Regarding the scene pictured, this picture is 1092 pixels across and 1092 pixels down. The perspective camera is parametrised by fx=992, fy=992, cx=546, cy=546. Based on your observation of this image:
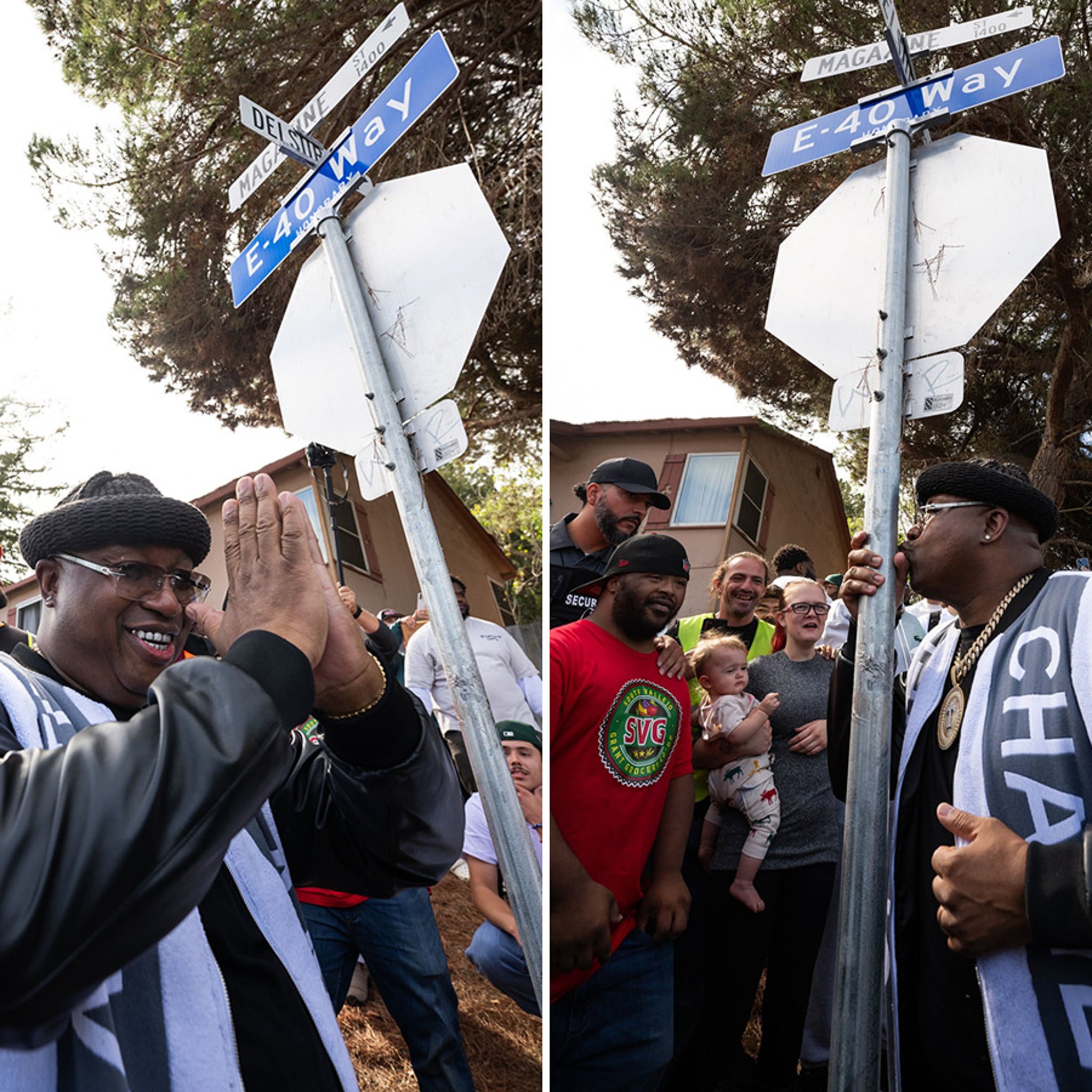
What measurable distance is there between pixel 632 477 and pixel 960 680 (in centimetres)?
61

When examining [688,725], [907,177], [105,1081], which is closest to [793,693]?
[688,725]

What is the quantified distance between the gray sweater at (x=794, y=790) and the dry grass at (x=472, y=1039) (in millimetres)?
514

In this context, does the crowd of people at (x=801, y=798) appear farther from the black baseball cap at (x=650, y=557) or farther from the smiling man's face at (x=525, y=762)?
the smiling man's face at (x=525, y=762)

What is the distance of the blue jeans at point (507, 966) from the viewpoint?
190cm

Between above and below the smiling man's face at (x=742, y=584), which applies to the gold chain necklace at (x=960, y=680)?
below

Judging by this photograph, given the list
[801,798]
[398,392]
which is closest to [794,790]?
[801,798]

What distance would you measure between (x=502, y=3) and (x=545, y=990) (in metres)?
2.14

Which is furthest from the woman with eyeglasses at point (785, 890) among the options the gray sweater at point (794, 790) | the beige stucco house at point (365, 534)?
the beige stucco house at point (365, 534)

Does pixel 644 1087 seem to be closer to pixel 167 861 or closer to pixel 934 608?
pixel 934 608

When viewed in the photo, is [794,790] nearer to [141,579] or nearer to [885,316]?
[885,316]

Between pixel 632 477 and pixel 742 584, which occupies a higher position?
pixel 632 477

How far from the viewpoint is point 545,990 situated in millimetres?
1413

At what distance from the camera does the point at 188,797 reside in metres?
0.64

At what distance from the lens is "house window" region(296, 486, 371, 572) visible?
1969 millimetres
